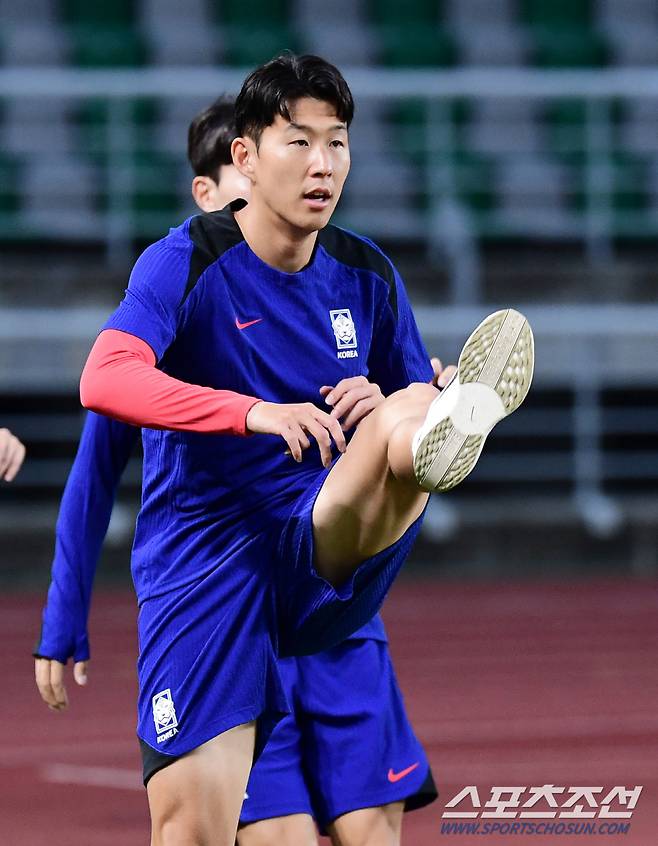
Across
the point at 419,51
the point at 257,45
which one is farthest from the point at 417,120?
the point at 257,45

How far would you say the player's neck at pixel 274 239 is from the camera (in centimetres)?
274

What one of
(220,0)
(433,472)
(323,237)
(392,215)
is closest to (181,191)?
(392,215)

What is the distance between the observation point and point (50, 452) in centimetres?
891

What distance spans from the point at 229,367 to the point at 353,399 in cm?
27

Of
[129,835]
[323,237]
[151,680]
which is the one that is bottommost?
[129,835]

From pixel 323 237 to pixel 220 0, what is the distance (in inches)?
356

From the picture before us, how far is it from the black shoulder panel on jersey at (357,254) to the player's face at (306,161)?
0.18m

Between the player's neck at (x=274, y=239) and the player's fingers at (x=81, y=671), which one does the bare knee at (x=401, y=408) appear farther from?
the player's fingers at (x=81, y=671)

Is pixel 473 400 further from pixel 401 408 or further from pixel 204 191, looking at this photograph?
pixel 204 191

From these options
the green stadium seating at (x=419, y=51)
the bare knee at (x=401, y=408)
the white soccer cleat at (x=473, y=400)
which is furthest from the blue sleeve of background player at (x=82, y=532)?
the green stadium seating at (x=419, y=51)

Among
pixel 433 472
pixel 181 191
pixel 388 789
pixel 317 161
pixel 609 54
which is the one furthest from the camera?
pixel 609 54

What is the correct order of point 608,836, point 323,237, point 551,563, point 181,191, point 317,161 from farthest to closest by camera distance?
point 181,191, point 551,563, point 608,836, point 323,237, point 317,161

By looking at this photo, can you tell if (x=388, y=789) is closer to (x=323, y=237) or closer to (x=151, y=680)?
(x=151, y=680)

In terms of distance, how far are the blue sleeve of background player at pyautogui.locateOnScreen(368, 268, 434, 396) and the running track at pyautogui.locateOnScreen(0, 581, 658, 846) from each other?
1.42 meters
